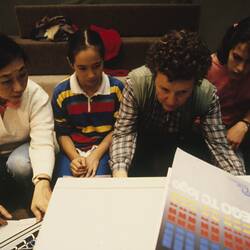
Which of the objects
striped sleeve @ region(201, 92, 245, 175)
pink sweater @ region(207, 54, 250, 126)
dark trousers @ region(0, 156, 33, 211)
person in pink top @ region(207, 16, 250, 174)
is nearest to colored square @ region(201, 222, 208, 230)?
striped sleeve @ region(201, 92, 245, 175)

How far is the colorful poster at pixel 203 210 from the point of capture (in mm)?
515

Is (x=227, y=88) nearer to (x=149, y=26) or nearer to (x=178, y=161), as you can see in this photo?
(x=178, y=161)

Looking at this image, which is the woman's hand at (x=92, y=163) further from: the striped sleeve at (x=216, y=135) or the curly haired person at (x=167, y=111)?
the striped sleeve at (x=216, y=135)

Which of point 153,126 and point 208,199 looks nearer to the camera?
point 208,199

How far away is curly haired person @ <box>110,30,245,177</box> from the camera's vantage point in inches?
38.8

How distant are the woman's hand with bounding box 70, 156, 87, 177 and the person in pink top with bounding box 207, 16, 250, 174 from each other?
649mm

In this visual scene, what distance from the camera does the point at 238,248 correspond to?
1.72 ft

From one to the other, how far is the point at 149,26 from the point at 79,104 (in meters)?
1.36

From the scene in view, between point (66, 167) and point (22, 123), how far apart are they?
26 cm

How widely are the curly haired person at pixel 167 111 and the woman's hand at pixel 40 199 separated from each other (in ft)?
0.74

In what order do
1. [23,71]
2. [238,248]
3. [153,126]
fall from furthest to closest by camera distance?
[153,126], [23,71], [238,248]

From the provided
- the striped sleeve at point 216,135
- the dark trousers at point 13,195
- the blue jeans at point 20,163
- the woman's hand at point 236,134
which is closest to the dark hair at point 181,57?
the striped sleeve at point 216,135

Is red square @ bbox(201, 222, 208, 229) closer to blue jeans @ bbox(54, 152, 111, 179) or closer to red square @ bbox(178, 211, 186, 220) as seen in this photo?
red square @ bbox(178, 211, 186, 220)

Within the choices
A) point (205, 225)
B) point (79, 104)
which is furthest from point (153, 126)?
point (205, 225)
